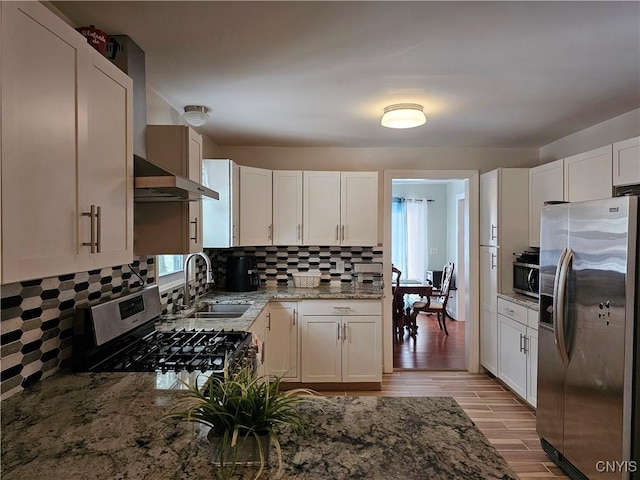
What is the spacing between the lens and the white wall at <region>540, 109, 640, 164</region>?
289cm

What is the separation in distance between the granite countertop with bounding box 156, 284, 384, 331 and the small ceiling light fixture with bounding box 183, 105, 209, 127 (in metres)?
1.44

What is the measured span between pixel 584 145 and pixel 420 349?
9.65 ft

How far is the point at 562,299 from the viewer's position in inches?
89.4

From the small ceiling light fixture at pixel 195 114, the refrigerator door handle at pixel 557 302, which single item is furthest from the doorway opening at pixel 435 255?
the small ceiling light fixture at pixel 195 114

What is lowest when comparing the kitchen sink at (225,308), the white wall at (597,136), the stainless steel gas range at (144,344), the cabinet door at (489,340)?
the cabinet door at (489,340)

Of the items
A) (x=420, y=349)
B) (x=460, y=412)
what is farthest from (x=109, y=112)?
(x=420, y=349)

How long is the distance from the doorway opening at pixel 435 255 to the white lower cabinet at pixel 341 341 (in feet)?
1.82

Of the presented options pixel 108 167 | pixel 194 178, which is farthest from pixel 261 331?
pixel 108 167

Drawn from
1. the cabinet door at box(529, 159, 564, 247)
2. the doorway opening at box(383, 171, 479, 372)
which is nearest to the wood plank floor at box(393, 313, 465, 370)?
the doorway opening at box(383, 171, 479, 372)

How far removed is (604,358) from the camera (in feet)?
6.64

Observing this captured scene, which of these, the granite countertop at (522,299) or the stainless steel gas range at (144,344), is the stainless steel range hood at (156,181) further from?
the granite countertop at (522,299)

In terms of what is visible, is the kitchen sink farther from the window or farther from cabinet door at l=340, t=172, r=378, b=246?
cabinet door at l=340, t=172, r=378, b=246

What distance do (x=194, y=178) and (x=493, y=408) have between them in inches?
121

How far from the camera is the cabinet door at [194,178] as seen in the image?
2.19m
